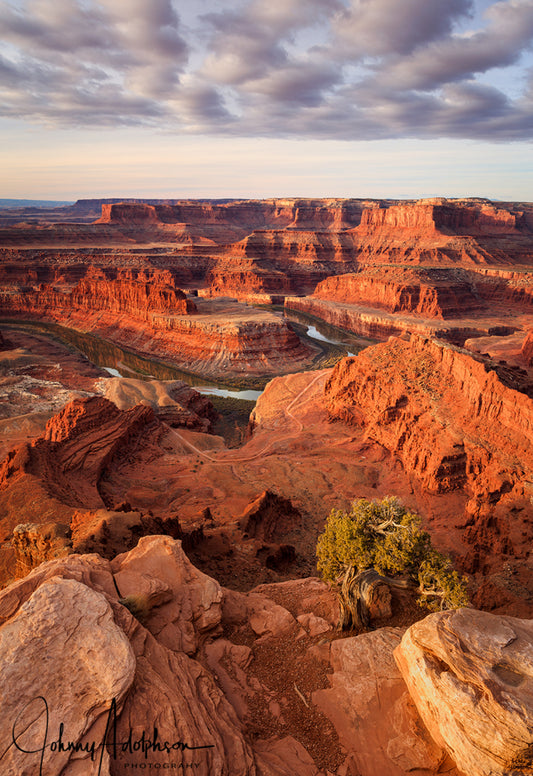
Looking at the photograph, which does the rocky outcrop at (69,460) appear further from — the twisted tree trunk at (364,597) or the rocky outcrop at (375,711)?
the rocky outcrop at (375,711)

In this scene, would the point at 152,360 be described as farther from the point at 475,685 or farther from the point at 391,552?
the point at 475,685

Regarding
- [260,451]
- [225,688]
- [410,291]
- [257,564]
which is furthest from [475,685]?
[410,291]

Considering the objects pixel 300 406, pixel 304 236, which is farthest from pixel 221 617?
pixel 304 236

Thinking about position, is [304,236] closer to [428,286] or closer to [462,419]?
[428,286]

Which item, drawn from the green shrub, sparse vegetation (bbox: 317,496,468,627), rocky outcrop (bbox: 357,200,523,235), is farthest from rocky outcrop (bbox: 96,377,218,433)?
rocky outcrop (bbox: 357,200,523,235)

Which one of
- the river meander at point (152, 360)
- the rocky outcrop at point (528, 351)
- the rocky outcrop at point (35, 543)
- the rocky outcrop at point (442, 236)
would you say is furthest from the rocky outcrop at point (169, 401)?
the rocky outcrop at point (442, 236)

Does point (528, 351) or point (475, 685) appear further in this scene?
point (528, 351)
